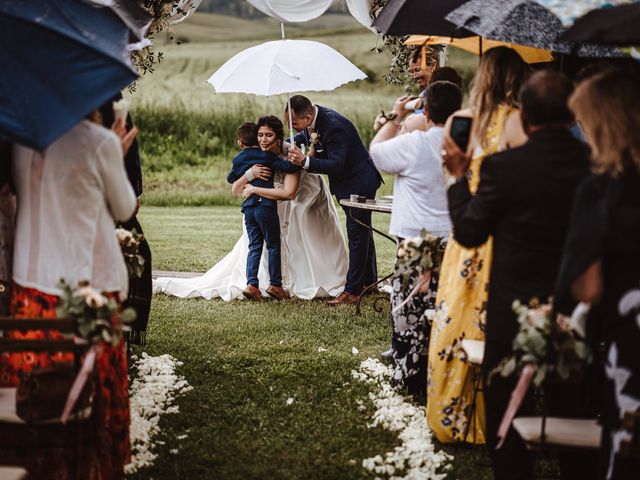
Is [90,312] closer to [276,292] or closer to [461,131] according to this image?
[461,131]

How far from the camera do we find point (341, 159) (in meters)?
8.96

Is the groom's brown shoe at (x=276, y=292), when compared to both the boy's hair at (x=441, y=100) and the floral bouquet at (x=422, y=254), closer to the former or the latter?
the floral bouquet at (x=422, y=254)

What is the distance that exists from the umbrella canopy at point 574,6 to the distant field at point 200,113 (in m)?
16.3

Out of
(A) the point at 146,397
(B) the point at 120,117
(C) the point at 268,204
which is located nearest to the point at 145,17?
(B) the point at 120,117

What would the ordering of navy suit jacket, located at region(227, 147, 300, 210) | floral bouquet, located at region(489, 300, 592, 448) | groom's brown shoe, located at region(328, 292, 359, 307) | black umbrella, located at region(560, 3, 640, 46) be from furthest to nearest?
navy suit jacket, located at region(227, 147, 300, 210), groom's brown shoe, located at region(328, 292, 359, 307), floral bouquet, located at region(489, 300, 592, 448), black umbrella, located at region(560, 3, 640, 46)

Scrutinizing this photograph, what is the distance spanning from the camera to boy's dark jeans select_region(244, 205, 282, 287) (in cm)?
934

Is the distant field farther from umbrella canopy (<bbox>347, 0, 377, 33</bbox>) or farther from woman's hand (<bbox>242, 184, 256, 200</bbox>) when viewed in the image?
umbrella canopy (<bbox>347, 0, 377, 33</bbox>)

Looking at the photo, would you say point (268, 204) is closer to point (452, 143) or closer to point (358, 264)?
point (358, 264)

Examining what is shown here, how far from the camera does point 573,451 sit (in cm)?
370

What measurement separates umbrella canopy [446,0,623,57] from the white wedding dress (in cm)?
489

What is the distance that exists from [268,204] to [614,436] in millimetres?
6356

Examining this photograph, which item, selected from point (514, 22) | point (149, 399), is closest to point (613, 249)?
point (514, 22)

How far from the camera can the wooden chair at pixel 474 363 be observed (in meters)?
4.43

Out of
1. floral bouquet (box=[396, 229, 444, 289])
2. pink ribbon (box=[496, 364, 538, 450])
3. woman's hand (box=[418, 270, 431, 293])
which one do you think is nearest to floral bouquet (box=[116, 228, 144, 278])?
floral bouquet (box=[396, 229, 444, 289])
